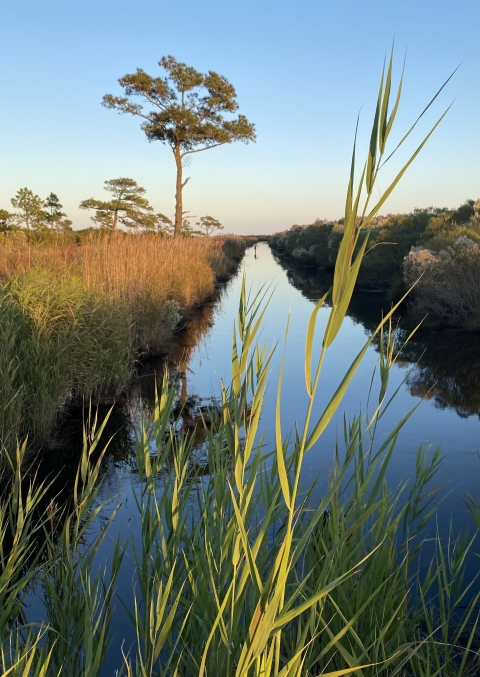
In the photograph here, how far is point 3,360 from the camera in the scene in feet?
13.2

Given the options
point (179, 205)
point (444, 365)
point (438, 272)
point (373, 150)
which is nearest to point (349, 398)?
point (444, 365)

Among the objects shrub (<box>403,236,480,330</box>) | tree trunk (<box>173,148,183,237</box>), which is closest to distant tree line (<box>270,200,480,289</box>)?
shrub (<box>403,236,480,330</box>)

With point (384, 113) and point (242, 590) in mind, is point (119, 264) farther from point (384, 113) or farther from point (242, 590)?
point (384, 113)

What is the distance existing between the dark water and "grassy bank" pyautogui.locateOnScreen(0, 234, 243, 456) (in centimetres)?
38

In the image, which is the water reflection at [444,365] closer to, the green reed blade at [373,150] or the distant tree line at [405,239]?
the distant tree line at [405,239]

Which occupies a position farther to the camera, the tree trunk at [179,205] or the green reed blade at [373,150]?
the tree trunk at [179,205]

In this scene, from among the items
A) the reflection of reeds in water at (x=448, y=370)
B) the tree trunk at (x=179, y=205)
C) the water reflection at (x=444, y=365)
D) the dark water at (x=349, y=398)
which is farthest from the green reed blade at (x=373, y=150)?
the tree trunk at (x=179, y=205)

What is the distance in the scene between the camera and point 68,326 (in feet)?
16.7

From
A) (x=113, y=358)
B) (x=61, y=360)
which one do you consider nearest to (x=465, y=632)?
(x=61, y=360)

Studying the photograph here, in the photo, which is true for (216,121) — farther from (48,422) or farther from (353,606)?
(353,606)

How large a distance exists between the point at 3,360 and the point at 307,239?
29199 mm

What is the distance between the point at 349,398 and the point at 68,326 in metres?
3.02

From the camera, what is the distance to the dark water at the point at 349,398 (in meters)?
3.69

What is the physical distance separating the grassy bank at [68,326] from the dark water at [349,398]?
38 centimetres
